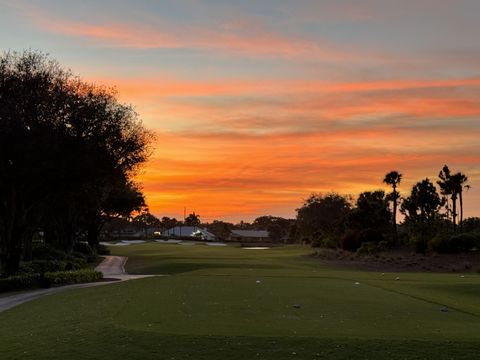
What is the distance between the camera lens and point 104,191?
161 ft

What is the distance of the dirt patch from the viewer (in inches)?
1977

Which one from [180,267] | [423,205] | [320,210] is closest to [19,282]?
[180,267]

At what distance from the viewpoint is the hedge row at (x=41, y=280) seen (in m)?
31.1

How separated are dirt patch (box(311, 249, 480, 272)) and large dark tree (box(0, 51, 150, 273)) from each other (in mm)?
26667

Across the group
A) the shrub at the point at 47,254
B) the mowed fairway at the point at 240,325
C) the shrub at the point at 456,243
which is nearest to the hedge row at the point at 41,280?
the mowed fairway at the point at 240,325

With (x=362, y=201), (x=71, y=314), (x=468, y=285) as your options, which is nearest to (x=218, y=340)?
(x=71, y=314)

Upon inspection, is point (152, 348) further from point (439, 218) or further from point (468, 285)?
point (439, 218)

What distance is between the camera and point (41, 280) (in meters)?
32.6

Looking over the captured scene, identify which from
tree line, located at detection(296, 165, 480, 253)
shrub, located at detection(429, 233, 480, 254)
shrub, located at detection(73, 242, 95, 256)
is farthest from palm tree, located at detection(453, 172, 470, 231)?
shrub, located at detection(73, 242, 95, 256)

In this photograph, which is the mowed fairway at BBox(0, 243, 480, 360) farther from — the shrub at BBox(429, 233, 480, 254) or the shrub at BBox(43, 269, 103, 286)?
the shrub at BBox(429, 233, 480, 254)

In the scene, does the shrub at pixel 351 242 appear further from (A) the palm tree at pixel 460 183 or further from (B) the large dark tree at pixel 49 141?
(B) the large dark tree at pixel 49 141

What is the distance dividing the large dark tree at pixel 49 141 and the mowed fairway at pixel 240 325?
35.5ft

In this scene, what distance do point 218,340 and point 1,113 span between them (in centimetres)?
2348

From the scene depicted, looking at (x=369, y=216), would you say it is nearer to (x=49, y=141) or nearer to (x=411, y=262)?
(x=411, y=262)
